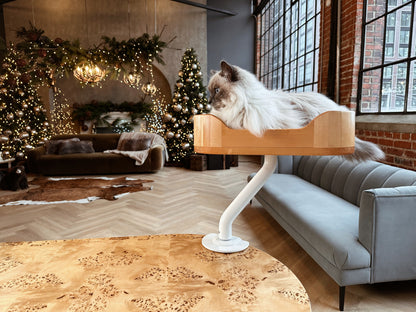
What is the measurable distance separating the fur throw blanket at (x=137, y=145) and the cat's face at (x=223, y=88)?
5066 mm

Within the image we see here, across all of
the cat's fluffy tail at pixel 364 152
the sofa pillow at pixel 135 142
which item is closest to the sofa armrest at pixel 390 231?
the cat's fluffy tail at pixel 364 152

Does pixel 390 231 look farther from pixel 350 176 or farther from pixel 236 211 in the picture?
pixel 236 211

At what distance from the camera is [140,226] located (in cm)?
310

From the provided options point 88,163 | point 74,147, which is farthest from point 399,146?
point 74,147

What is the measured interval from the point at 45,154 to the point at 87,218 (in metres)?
3.21

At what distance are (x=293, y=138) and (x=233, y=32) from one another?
27.6 feet

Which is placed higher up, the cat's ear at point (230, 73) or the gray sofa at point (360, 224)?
the cat's ear at point (230, 73)

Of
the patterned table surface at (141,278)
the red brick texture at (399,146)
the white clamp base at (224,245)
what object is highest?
the red brick texture at (399,146)

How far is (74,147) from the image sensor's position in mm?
5926

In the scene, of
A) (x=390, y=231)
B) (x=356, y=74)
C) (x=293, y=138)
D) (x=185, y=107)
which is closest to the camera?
(x=293, y=138)

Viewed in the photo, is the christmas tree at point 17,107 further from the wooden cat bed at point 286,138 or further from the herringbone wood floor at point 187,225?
the wooden cat bed at point 286,138

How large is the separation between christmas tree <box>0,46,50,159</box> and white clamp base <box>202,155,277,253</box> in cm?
587

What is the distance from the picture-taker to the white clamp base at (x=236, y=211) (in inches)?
33.4

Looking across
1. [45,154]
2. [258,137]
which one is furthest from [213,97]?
[45,154]
